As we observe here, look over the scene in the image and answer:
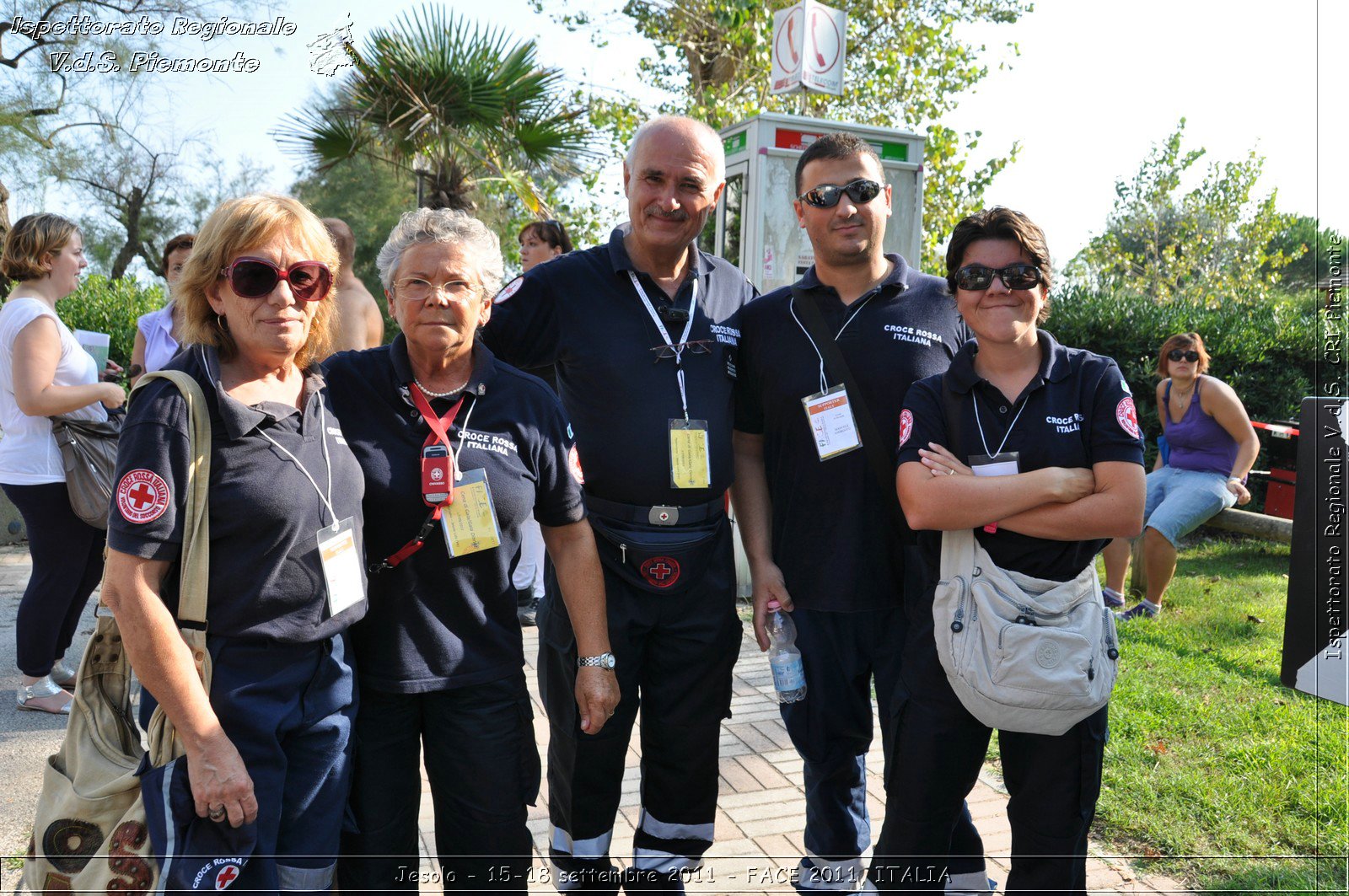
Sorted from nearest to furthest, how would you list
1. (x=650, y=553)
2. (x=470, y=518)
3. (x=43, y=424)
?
1. (x=470, y=518)
2. (x=650, y=553)
3. (x=43, y=424)

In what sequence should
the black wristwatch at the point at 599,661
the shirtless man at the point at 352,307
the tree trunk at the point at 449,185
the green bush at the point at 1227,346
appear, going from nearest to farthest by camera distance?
the black wristwatch at the point at 599,661 < the shirtless man at the point at 352,307 < the green bush at the point at 1227,346 < the tree trunk at the point at 449,185

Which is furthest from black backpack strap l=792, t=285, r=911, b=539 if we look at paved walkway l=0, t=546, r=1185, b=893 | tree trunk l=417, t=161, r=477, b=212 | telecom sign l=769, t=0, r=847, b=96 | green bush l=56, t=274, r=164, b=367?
tree trunk l=417, t=161, r=477, b=212

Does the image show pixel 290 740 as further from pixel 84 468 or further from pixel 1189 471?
pixel 1189 471

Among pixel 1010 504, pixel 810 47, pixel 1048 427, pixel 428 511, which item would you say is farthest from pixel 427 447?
pixel 810 47

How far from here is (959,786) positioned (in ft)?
8.88

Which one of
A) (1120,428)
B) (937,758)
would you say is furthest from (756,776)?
(1120,428)

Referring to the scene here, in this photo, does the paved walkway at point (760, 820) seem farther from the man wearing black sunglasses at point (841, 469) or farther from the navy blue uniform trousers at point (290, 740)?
the navy blue uniform trousers at point (290, 740)

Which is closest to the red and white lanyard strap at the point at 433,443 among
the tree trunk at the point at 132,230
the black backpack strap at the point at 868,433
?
the black backpack strap at the point at 868,433

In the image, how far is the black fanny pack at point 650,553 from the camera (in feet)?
9.43

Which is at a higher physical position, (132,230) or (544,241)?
(132,230)

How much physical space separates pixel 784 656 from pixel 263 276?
1.86 meters

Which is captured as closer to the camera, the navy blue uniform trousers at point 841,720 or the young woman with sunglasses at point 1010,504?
the young woman with sunglasses at point 1010,504

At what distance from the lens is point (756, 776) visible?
423cm

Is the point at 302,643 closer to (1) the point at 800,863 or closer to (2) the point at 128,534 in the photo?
(2) the point at 128,534
